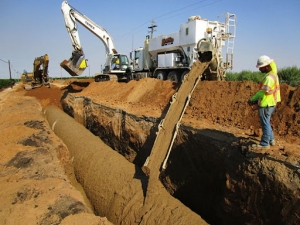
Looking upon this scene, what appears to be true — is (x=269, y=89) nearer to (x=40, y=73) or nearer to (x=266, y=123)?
(x=266, y=123)

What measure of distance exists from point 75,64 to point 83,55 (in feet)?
2.54

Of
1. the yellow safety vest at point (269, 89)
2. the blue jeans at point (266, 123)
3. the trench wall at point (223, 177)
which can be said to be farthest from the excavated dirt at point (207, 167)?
the yellow safety vest at point (269, 89)

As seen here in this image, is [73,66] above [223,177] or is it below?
above

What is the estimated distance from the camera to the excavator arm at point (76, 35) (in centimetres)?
1435

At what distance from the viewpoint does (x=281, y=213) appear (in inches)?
130

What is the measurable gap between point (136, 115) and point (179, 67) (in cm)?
702

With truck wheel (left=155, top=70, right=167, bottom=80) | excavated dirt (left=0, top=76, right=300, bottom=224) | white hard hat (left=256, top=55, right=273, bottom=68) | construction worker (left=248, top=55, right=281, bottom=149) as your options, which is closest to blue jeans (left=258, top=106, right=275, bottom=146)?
construction worker (left=248, top=55, right=281, bottom=149)

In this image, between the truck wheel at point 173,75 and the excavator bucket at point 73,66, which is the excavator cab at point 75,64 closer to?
the excavator bucket at point 73,66

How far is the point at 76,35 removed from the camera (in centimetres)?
1527

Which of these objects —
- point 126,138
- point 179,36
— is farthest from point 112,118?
point 179,36

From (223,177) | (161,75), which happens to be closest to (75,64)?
(161,75)

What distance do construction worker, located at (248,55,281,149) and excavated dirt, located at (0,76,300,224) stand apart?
0.25 metres

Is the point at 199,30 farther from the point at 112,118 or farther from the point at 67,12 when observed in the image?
the point at 67,12

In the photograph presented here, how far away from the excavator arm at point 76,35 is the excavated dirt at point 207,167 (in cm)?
715
